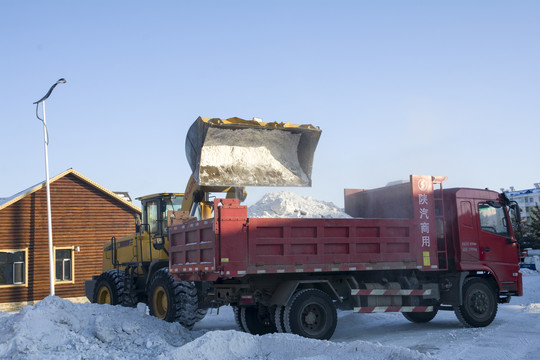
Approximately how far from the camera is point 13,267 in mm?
24281

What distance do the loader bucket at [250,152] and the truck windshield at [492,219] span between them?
415 centimetres

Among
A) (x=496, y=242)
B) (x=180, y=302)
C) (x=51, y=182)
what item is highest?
(x=51, y=182)

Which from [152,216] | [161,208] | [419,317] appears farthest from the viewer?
[152,216]

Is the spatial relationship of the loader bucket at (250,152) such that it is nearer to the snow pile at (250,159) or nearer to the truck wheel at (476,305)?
the snow pile at (250,159)

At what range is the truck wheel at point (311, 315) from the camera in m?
10.3

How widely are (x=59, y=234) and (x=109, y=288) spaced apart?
37.9 feet

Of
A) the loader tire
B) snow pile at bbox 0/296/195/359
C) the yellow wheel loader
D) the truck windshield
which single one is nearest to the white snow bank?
snow pile at bbox 0/296/195/359

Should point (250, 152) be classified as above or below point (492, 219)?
above

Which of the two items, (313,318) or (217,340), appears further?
(313,318)

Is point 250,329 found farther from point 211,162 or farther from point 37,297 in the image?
point 37,297

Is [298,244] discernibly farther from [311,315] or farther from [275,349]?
[275,349]

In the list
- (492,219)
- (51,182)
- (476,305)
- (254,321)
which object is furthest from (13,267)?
(492,219)

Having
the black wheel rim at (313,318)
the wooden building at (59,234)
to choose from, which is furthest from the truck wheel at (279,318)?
the wooden building at (59,234)

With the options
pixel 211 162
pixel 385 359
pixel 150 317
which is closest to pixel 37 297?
pixel 150 317
